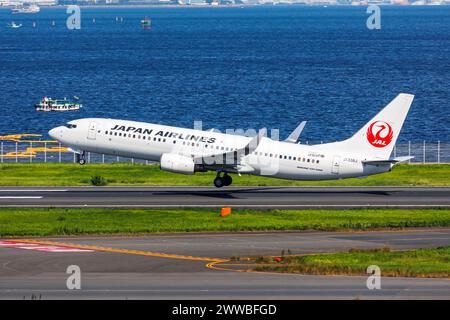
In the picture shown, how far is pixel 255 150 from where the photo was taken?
8644 centimetres

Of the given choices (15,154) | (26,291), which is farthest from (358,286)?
(15,154)

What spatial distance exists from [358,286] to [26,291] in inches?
608

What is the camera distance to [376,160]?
82938 mm

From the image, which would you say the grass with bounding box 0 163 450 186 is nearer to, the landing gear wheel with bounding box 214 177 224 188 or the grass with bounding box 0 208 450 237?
the landing gear wheel with bounding box 214 177 224 188

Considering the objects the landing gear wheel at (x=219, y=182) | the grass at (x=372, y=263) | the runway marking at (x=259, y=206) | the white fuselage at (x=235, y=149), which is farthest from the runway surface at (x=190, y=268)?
the landing gear wheel at (x=219, y=182)

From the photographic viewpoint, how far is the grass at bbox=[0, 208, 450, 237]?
230 ft

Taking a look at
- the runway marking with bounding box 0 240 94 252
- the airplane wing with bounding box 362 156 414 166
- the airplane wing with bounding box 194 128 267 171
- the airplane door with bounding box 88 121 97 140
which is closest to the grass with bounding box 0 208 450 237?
the runway marking with bounding box 0 240 94 252

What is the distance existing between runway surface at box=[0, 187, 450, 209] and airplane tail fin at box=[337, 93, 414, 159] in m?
3.92

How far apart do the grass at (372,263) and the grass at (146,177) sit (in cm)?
3483

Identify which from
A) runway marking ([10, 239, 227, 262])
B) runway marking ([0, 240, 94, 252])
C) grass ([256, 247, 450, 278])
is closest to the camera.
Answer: grass ([256, 247, 450, 278])

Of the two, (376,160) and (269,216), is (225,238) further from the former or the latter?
(376,160)

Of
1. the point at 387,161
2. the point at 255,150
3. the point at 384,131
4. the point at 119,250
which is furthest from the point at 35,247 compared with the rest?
→ the point at 384,131

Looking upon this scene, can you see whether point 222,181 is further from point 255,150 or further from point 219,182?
point 255,150

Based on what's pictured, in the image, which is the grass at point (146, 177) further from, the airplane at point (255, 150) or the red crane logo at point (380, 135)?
the red crane logo at point (380, 135)
